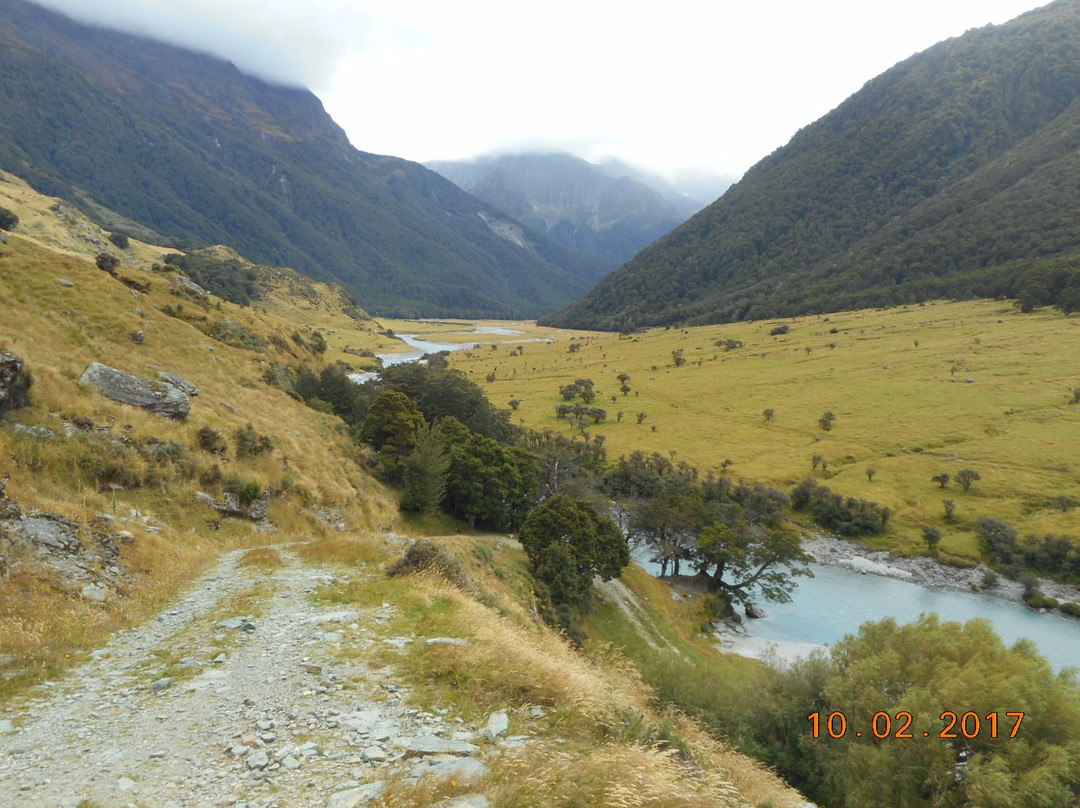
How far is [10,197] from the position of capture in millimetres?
88000


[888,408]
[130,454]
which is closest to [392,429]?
[130,454]

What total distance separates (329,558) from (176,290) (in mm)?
54465

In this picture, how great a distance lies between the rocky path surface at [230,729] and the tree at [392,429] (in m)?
34.7

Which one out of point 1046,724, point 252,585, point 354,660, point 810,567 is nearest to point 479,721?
point 354,660

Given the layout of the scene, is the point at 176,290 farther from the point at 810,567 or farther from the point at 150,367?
the point at 810,567

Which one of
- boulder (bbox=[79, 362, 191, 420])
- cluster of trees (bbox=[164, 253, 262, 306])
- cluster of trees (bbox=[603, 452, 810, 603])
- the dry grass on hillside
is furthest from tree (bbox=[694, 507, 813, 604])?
cluster of trees (bbox=[164, 253, 262, 306])

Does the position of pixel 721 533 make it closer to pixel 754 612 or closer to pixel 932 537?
pixel 754 612

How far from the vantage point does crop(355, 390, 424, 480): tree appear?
155 ft

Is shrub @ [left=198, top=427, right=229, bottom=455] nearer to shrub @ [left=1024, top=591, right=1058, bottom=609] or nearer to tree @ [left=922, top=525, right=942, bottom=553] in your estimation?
tree @ [left=922, top=525, right=942, bottom=553]

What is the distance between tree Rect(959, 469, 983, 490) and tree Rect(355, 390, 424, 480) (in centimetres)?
6054

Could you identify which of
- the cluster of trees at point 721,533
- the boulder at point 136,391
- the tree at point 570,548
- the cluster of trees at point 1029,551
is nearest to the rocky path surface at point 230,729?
the boulder at point 136,391

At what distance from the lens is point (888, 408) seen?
83.1m

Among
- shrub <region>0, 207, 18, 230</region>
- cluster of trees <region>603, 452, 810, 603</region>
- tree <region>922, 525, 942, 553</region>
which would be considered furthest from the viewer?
shrub <region>0, 207, 18, 230</region>

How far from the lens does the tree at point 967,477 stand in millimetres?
59688
